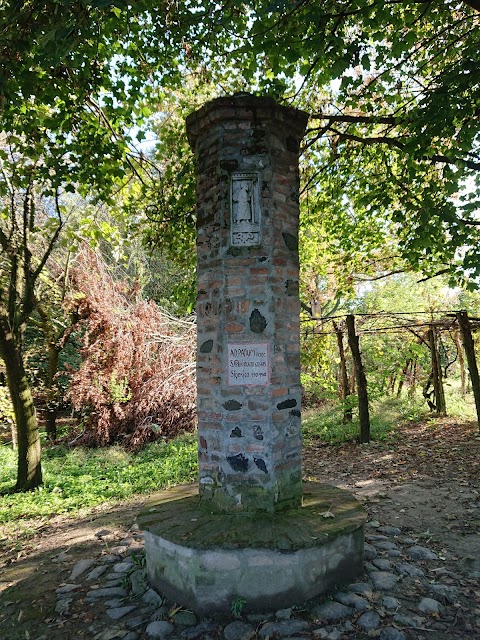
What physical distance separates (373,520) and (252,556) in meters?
2.22

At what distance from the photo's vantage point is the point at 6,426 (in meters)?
11.4

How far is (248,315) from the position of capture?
11.6 ft

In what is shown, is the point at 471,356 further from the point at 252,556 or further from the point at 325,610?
the point at 252,556

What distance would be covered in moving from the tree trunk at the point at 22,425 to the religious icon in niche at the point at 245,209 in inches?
191

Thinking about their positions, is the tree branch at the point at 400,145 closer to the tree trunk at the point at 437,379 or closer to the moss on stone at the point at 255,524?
the moss on stone at the point at 255,524

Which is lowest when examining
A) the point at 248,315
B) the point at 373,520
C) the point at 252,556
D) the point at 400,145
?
the point at 373,520

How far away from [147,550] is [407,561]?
2217 mm

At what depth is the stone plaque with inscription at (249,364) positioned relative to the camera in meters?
3.49

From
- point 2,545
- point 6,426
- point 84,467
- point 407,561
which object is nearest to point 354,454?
point 407,561

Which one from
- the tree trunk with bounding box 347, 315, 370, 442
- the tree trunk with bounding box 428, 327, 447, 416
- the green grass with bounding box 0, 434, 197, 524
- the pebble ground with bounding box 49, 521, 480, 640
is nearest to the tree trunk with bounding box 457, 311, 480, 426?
the tree trunk with bounding box 428, 327, 447, 416

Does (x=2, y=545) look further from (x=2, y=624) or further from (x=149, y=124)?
(x=149, y=124)

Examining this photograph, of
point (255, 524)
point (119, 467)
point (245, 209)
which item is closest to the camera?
point (255, 524)

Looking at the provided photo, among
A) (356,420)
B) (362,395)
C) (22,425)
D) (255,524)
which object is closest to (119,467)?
(22,425)

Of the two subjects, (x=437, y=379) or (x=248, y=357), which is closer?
(x=248, y=357)
